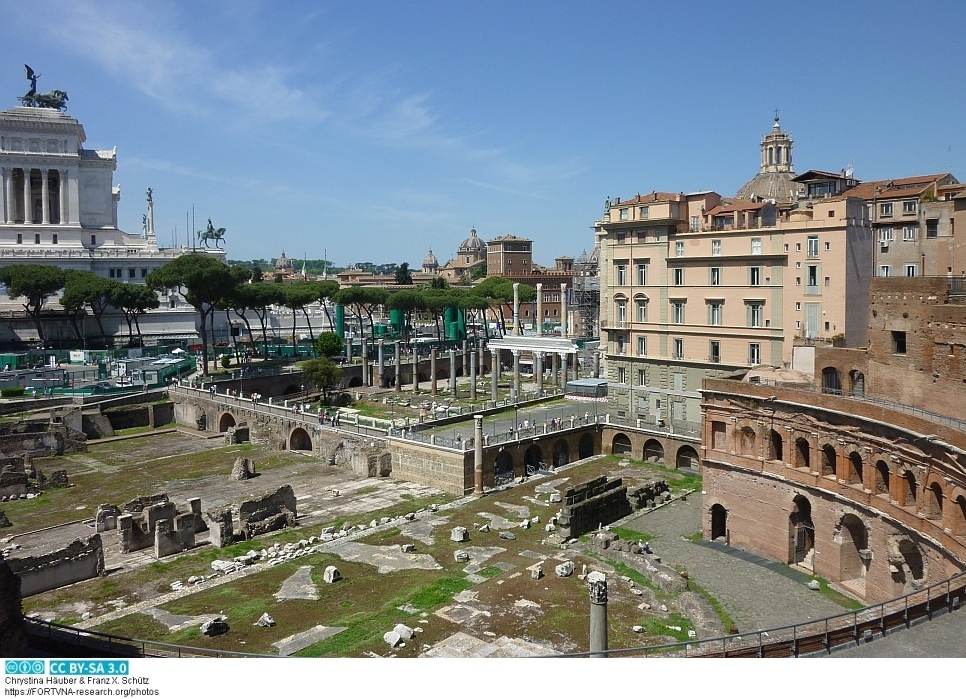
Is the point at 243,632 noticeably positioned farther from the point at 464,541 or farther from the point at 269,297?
the point at 269,297

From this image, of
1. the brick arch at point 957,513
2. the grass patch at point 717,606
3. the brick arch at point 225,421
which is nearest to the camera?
the brick arch at point 957,513

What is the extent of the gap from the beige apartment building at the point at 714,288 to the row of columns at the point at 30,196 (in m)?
69.5

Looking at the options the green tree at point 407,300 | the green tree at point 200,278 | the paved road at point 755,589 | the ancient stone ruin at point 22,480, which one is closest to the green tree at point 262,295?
the green tree at point 200,278

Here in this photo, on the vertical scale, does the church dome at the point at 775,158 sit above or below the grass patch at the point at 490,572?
above

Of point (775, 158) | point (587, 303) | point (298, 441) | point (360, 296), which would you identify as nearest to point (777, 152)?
point (775, 158)

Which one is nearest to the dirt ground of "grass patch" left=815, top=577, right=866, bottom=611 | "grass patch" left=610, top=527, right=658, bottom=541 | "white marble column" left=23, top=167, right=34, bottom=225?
"grass patch" left=610, top=527, right=658, bottom=541

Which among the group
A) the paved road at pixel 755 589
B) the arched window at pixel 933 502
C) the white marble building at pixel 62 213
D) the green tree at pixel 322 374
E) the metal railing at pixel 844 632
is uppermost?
the white marble building at pixel 62 213

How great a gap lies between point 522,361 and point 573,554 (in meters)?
50.3

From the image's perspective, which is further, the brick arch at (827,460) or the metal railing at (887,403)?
the brick arch at (827,460)

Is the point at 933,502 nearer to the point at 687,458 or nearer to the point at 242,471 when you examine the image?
the point at 687,458

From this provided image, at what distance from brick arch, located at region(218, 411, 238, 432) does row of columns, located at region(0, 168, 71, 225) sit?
161ft

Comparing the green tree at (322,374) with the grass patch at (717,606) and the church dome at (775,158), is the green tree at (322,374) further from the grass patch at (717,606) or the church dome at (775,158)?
the church dome at (775,158)
